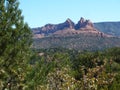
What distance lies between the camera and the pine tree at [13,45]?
28.3 m

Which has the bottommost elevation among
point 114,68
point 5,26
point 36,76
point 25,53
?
point 114,68

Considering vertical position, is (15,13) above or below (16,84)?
above

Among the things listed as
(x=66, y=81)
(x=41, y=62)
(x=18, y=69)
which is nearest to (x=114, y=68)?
(x=41, y=62)

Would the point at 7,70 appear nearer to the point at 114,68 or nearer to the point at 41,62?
the point at 41,62

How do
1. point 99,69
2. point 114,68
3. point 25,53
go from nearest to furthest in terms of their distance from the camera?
point 99,69 < point 25,53 < point 114,68

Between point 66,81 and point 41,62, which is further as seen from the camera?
point 41,62

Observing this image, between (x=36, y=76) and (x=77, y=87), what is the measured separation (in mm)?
10580

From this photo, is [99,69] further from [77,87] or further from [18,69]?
[18,69]

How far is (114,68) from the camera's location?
112 meters

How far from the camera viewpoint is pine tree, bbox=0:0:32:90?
28.3m

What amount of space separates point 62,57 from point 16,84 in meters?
99.4

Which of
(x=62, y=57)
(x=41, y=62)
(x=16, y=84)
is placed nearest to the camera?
(x=16, y=84)

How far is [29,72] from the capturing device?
31.0m

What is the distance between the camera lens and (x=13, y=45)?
29.6 meters
